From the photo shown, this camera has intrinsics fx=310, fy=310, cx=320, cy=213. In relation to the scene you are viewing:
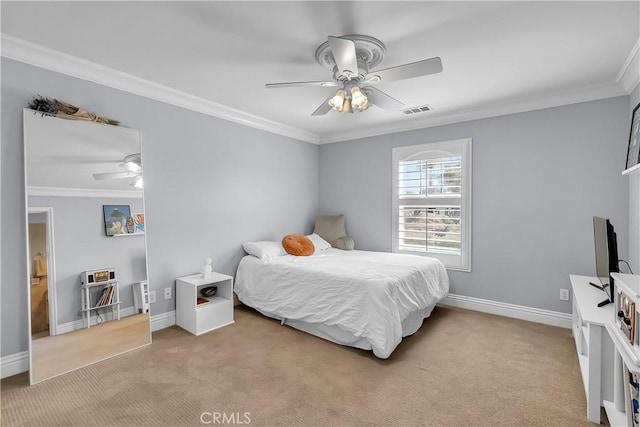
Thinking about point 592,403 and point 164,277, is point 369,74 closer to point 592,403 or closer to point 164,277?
point 592,403

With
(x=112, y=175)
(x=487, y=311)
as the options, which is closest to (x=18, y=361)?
(x=112, y=175)

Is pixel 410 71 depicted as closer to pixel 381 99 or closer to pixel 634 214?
pixel 381 99

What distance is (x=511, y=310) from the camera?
3518mm

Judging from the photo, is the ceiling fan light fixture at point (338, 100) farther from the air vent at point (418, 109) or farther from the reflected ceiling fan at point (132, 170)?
the reflected ceiling fan at point (132, 170)

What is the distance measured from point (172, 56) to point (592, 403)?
365 centimetres

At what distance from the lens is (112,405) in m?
1.96

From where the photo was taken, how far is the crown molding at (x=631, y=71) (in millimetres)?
2329

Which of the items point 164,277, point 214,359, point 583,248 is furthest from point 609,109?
point 164,277

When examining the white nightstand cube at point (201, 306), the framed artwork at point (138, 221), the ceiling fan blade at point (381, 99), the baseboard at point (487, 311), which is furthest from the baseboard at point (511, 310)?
the framed artwork at point (138, 221)

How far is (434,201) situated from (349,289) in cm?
198

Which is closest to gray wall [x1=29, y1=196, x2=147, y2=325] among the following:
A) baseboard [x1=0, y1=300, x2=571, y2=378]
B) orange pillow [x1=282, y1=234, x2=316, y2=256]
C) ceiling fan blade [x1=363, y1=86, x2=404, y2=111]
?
baseboard [x1=0, y1=300, x2=571, y2=378]

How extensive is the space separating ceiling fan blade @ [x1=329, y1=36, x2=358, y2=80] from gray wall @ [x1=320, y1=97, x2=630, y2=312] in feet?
7.72

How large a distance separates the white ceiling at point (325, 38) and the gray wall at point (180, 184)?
0.22 metres

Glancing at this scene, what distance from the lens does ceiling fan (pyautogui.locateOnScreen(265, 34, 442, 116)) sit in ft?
6.29
